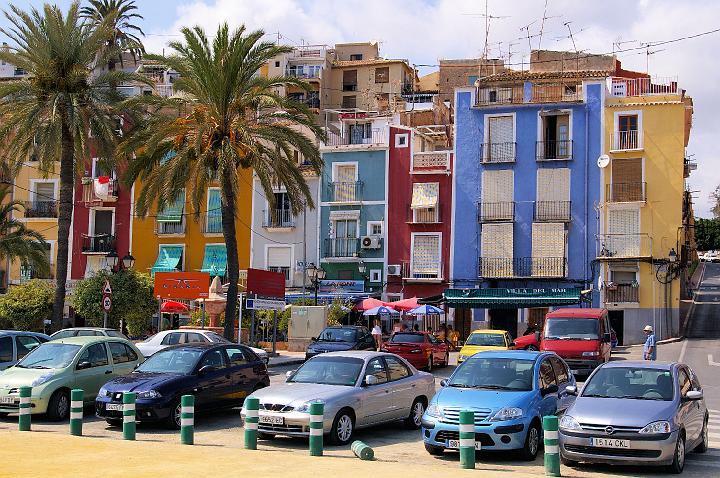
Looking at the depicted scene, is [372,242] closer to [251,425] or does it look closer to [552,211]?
[552,211]

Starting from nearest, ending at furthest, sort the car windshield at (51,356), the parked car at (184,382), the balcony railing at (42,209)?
1. the parked car at (184,382)
2. the car windshield at (51,356)
3. the balcony railing at (42,209)

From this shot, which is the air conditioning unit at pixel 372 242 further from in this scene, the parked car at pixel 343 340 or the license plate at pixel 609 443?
the license plate at pixel 609 443

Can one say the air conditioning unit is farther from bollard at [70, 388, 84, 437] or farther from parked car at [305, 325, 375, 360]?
bollard at [70, 388, 84, 437]

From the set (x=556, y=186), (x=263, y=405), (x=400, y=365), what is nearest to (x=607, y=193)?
(x=556, y=186)

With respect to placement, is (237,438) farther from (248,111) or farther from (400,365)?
(248,111)

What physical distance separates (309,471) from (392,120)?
43812 mm

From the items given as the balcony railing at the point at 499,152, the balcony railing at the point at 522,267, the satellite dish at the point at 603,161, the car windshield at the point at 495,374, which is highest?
the balcony railing at the point at 499,152

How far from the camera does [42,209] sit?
57031mm

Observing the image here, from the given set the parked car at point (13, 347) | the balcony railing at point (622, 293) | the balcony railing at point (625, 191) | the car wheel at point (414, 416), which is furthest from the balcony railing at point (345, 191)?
the car wheel at point (414, 416)

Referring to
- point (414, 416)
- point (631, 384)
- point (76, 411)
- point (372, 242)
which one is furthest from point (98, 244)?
point (631, 384)

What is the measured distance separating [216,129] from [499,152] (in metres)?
22.9

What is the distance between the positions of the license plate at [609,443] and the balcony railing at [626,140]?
3781 centimetres

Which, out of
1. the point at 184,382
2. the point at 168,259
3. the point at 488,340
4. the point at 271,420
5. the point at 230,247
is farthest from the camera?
the point at 168,259

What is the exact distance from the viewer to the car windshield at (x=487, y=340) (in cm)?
3256
